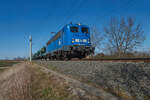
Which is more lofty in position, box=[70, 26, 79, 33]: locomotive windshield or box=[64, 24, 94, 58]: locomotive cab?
box=[70, 26, 79, 33]: locomotive windshield

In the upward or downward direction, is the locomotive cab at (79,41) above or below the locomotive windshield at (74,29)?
below

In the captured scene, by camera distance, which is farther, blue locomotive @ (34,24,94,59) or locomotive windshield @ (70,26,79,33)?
locomotive windshield @ (70,26,79,33)

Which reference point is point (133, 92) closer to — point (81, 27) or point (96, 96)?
point (96, 96)

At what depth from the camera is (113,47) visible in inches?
834

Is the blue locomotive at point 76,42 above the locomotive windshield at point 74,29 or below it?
below

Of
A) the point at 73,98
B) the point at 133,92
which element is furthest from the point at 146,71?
Result: the point at 73,98

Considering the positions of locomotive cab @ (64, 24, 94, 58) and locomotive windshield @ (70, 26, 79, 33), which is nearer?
locomotive cab @ (64, 24, 94, 58)

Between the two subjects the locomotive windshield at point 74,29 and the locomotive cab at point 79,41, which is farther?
the locomotive windshield at point 74,29

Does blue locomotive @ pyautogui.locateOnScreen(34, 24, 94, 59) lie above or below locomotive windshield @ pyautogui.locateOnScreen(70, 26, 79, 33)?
below

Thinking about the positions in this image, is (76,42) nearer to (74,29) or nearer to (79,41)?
(79,41)

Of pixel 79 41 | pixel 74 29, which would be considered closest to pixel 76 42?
pixel 79 41

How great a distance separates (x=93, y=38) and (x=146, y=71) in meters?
23.7

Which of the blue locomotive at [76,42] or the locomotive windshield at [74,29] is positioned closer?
the blue locomotive at [76,42]

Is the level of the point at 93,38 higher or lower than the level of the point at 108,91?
higher
